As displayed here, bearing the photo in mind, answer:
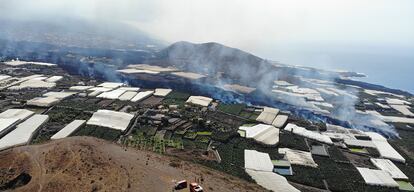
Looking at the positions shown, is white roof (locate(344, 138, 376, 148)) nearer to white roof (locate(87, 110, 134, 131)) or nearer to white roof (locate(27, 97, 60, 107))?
white roof (locate(87, 110, 134, 131))

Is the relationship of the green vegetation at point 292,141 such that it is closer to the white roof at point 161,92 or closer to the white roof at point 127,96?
the white roof at point 161,92

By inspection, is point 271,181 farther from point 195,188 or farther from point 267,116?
point 267,116

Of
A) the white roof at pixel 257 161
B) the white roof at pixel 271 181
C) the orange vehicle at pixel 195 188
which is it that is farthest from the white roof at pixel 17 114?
the white roof at pixel 271 181

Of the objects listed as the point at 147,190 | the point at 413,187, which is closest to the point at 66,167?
the point at 147,190

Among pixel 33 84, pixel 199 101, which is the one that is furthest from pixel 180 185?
pixel 33 84

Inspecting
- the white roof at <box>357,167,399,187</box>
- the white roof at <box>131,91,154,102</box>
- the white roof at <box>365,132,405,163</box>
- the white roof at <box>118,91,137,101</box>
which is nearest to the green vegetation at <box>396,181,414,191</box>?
the white roof at <box>357,167,399,187</box>
